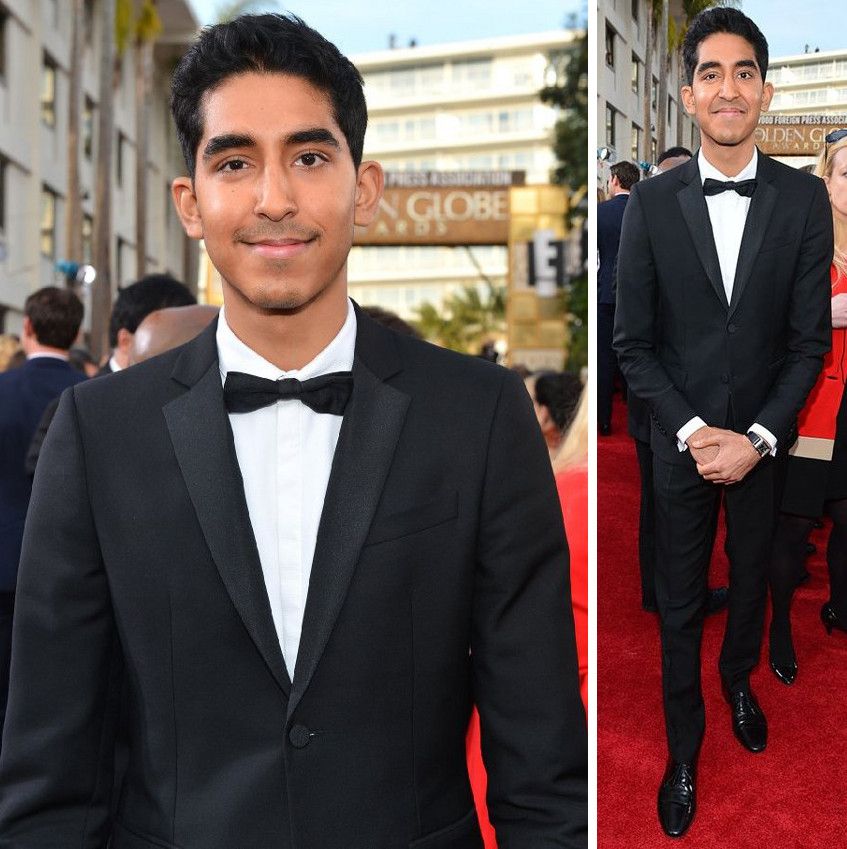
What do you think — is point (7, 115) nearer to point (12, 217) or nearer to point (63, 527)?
point (12, 217)

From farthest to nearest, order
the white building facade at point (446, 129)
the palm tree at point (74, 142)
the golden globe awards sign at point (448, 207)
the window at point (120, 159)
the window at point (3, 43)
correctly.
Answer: the white building facade at point (446, 129), the window at point (120, 159), the golden globe awards sign at point (448, 207), the palm tree at point (74, 142), the window at point (3, 43)

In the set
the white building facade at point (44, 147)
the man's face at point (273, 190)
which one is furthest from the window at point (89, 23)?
the man's face at point (273, 190)

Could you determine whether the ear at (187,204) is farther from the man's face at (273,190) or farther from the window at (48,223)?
the window at (48,223)

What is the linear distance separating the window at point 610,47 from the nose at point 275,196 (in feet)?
1.59

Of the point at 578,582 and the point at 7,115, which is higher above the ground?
the point at 7,115

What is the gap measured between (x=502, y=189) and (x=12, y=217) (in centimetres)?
951

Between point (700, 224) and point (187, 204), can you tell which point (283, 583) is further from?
point (700, 224)

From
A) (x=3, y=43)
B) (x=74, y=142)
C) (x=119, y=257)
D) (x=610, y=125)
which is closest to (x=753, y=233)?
(x=610, y=125)

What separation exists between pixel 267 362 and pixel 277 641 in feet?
1.25

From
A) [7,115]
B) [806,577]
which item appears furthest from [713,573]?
[7,115]

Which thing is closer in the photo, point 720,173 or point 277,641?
point 277,641

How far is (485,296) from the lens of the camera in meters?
57.9

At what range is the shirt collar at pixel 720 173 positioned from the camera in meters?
1.57

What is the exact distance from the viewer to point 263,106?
1.52 metres
